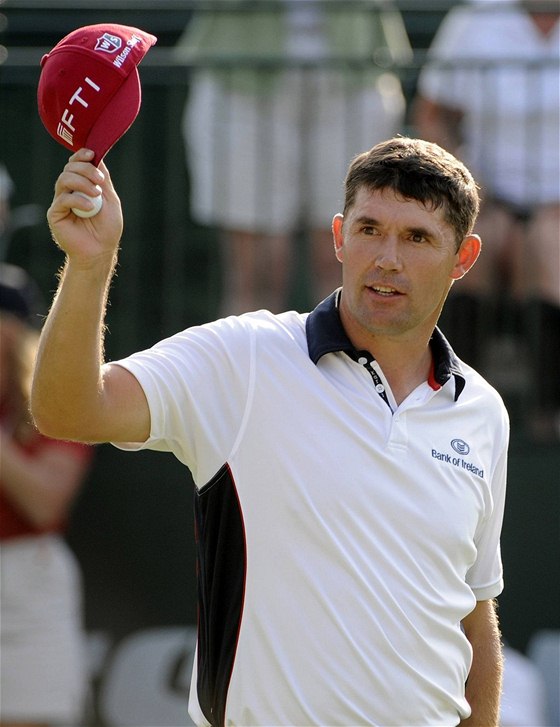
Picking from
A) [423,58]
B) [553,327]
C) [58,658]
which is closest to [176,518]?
[58,658]

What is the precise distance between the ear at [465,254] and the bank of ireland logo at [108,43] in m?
1.04

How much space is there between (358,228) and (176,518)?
3336 mm

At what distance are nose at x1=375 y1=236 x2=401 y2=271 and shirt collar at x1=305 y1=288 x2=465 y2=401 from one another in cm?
18

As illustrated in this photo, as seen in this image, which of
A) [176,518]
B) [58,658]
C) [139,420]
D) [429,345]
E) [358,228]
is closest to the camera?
[139,420]

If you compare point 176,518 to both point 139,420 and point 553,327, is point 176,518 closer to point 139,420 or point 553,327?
point 553,327

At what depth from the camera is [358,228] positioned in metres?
3.23

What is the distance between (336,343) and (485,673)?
96cm

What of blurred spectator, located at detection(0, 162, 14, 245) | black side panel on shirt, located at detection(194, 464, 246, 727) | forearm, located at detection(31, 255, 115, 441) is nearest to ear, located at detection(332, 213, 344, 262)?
black side panel on shirt, located at detection(194, 464, 246, 727)

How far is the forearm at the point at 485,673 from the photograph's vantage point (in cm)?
336

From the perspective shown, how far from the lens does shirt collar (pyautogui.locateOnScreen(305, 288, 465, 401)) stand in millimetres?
3148

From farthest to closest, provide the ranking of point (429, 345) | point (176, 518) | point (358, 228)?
point (176, 518)
point (429, 345)
point (358, 228)

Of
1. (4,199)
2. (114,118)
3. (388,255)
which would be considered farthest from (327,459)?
(4,199)

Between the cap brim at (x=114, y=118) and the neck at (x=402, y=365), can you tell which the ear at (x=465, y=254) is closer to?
the neck at (x=402, y=365)

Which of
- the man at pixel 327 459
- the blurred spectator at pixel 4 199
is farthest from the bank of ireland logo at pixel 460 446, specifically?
the blurred spectator at pixel 4 199
